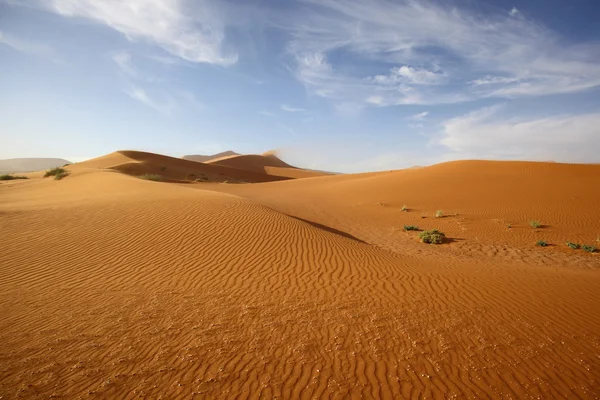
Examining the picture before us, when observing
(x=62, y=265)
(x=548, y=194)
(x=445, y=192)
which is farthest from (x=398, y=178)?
(x=62, y=265)

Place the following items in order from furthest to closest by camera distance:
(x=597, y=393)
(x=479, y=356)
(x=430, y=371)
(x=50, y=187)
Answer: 1. (x=50, y=187)
2. (x=479, y=356)
3. (x=430, y=371)
4. (x=597, y=393)

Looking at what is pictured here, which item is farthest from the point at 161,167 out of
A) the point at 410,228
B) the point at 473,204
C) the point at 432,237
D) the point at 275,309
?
the point at 275,309

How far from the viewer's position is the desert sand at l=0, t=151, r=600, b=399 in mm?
3656

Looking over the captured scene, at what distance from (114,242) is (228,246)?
3.33 metres

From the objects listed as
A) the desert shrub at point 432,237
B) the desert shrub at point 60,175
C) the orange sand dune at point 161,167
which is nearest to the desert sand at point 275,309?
the desert shrub at point 432,237

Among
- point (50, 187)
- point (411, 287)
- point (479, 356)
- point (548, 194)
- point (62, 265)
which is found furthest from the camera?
point (50, 187)

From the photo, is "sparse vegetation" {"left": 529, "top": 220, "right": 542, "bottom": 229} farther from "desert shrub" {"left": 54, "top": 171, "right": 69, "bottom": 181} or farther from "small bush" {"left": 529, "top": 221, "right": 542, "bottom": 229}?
"desert shrub" {"left": 54, "top": 171, "right": 69, "bottom": 181}

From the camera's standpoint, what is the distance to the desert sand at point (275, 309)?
12.0 feet

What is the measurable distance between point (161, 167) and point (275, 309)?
44793 millimetres

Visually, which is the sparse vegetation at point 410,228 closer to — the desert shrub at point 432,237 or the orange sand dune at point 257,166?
the desert shrub at point 432,237

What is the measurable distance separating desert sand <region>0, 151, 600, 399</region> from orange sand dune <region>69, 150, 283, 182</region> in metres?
29.0

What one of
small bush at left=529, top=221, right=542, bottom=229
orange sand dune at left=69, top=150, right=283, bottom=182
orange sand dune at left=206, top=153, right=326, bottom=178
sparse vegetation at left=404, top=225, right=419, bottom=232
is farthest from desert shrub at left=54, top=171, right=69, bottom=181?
orange sand dune at left=206, top=153, right=326, bottom=178

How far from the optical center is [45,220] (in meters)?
10.4

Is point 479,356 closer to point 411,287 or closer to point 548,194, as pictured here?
point 411,287
